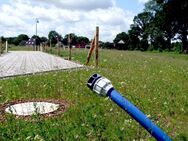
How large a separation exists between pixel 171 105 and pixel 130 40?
142761mm

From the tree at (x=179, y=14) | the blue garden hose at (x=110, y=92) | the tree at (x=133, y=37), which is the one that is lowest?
the tree at (x=133, y=37)

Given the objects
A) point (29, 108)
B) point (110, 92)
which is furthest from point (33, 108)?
point (110, 92)

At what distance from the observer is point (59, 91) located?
10352mm

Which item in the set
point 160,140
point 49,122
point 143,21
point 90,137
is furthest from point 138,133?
point 143,21

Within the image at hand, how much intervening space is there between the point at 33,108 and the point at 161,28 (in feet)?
285

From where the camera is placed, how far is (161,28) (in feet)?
305

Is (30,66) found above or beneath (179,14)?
beneath

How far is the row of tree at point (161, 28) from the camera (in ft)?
262

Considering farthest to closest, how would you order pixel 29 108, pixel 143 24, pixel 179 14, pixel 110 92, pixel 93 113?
pixel 143 24
pixel 179 14
pixel 29 108
pixel 93 113
pixel 110 92

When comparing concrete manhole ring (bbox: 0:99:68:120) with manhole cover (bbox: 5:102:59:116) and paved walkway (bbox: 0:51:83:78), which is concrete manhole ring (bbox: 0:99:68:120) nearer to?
manhole cover (bbox: 5:102:59:116)

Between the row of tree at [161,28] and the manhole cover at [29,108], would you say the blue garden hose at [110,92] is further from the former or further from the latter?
the row of tree at [161,28]

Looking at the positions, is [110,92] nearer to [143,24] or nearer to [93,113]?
[93,113]

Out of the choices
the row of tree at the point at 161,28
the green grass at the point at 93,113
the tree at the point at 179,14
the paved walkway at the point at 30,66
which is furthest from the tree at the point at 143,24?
the green grass at the point at 93,113

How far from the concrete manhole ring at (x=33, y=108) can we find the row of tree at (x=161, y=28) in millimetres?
66634
